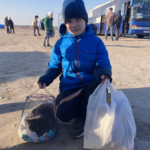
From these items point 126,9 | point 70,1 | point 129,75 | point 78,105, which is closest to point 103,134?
point 78,105

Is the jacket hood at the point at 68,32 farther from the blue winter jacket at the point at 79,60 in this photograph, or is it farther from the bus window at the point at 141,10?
the bus window at the point at 141,10

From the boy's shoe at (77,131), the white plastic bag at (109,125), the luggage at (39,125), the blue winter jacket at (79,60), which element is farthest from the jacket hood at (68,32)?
the boy's shoe at (77,131)

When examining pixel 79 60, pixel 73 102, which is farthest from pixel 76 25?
pixel 73 102

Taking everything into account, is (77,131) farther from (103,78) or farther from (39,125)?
(103,78)

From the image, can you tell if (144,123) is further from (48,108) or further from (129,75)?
(129,75)

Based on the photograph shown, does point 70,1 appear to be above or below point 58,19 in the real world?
below

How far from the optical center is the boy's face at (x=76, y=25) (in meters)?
1.75

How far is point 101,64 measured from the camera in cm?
170

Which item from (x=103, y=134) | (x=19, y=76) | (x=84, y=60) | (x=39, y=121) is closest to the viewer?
(x=103, y=134)

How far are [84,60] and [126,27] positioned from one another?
11.1 m

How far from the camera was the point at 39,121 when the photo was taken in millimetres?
1638

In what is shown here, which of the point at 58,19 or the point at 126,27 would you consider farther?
the point at 58,19

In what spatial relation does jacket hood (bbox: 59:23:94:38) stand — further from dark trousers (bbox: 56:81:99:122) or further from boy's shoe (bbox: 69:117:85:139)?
boy's shoe (bbox: 69:117:85:139)

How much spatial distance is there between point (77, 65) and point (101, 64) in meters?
0.26
